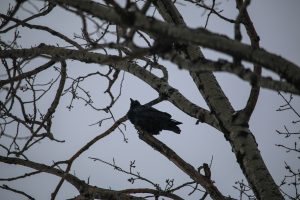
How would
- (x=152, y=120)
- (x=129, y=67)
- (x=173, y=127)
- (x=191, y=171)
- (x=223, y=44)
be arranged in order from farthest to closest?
(x=152, y=120)
(x=173, y=127)
(x=129, y=67)
(x=191, y=171)
(x=223, y=44)

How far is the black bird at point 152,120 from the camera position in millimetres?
5480

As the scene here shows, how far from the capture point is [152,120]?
5652mm

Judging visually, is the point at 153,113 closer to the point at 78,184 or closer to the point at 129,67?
the point at 129,67

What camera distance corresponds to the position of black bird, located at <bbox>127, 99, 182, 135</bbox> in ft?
18.0

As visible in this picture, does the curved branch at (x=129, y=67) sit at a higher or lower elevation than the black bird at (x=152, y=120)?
lower

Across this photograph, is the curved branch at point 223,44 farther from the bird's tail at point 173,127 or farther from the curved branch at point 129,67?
the bird's tail at point 173,127

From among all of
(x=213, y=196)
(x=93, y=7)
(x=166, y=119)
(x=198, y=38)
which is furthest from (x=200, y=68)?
(x=166, y=119)

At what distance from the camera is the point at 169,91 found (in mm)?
3482

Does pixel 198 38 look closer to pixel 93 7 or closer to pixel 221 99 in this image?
pixel 93 7

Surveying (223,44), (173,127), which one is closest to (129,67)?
(173,127)

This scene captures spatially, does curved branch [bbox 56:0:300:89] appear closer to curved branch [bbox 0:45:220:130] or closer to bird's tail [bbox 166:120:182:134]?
curved branch [bbox 0:45:220:130]

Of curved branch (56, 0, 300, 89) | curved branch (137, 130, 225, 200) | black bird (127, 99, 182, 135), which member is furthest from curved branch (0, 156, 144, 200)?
black bird (127, 99, 182, 135)

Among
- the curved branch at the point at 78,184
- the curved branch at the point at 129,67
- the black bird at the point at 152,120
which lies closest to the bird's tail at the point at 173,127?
the black bird at the point at 152,120

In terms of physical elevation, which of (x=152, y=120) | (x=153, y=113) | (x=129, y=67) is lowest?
(x=129, y=67)
